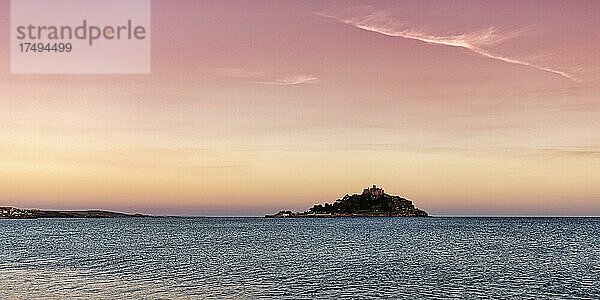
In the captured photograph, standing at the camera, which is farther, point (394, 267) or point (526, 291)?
point (394, 267)

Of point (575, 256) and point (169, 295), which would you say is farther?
point (575, 256)

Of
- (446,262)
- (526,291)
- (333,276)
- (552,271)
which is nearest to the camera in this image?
(526,291)

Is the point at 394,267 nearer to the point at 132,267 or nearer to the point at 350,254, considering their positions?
the point at 350,254

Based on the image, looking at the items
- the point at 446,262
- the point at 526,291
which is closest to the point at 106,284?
the point at 526,291

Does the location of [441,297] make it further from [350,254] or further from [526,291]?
[350,254]

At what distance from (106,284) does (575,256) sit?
65731mm

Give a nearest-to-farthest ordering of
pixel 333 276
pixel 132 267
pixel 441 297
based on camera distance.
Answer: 1. pixel 441 297
2. pixel 333 276
3. pixel 132 267

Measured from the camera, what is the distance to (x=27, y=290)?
50875 mm

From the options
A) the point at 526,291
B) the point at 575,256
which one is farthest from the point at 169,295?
the point at 575,256

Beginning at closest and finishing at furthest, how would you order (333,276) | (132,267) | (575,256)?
(333,276) < (132,267) < (575,256)

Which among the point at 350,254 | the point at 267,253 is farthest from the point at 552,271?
the point at 267,253

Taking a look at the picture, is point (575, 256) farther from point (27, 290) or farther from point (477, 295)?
point (27, 290)

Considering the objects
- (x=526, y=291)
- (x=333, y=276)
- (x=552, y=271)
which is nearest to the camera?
(x=526, y=291)

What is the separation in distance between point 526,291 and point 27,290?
42816 millimetres
